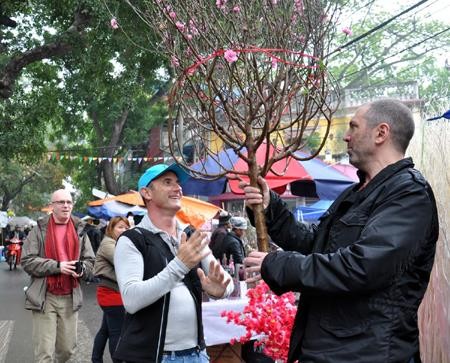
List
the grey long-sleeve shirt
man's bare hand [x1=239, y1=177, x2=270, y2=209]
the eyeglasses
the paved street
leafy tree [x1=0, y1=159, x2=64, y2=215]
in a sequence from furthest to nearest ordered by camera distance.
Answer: leafy tree [x1=0, y1=159, x2=64, y2=215]
the paved street
the eyeglasses
the grey long-sleeve shirt
man's bare hand [x1=239, y1=177, x2=270, y2=209]

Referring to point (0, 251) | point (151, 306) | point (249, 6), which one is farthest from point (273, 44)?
point (0, 251)

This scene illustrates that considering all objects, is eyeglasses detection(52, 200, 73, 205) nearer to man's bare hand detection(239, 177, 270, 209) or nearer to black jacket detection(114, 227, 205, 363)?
black jacket detection(114, 227, 205, 363)

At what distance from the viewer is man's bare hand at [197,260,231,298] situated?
127 inches

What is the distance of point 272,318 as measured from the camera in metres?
3.79

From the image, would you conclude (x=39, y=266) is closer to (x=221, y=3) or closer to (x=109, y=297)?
(x=109, y=297)

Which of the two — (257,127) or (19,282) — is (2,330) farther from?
(19,282)

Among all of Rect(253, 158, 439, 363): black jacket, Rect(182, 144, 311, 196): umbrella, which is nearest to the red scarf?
Rect(182, 144, 311, 196): umbrella

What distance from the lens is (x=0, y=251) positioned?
39.9 metres

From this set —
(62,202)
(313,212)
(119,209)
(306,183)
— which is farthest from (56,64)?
(62,202)

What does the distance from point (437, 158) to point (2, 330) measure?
8.77 meters

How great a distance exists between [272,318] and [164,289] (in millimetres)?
972

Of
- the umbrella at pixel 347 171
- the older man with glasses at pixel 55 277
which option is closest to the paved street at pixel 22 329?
the older man with glasses at pixel 55 277

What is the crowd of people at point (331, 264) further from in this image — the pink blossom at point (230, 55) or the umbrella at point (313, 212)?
the umbrella at point (313, 212)

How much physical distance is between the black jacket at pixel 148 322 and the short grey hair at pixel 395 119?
1.39 m
